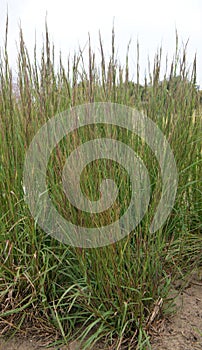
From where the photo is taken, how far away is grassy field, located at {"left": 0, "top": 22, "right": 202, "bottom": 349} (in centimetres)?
175

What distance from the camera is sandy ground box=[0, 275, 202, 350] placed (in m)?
1.81

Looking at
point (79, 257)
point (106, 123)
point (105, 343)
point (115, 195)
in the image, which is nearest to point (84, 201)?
point (115, 195)

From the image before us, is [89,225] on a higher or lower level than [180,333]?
higher

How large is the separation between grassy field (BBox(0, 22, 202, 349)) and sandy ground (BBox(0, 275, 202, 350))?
0.20ft

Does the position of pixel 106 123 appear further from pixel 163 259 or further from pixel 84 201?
pixel 163 259

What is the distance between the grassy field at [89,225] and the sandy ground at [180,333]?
6cm

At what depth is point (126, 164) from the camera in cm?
187

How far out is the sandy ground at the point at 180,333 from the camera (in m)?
1.81

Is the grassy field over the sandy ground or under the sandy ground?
over

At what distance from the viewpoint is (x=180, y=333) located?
1.87 meters

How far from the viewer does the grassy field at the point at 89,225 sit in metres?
1.75

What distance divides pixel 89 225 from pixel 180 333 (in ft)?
2.05

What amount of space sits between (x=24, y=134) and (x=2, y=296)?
722mm

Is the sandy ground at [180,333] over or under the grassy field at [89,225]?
under
